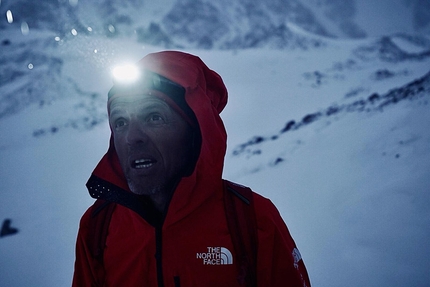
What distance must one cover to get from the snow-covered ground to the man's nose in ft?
8.06

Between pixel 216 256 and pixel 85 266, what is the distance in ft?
2.47

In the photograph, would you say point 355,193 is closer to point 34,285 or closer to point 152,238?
point 152,238

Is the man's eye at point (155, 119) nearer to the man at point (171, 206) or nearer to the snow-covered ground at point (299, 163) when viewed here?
the man at point (171, 206)

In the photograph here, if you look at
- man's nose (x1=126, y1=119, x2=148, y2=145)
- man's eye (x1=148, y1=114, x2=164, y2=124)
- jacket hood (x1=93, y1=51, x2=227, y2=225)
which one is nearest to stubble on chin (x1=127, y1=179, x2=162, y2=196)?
jacket hood (x1=93, y1=51, x2=227, y2=225)

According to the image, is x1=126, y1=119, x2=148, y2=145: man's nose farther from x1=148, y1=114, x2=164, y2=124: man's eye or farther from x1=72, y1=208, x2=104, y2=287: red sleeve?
x1=72, y1=208, x2=104, y2=287: red sleeve

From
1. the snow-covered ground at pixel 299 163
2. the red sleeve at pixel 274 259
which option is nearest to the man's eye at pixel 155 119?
the red sleeve at pixel 274 259

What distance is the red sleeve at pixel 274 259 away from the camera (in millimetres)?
1312

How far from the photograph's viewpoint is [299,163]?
14.1 feet

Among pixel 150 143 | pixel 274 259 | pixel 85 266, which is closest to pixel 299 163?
pixel 274 259

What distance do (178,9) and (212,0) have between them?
180cm

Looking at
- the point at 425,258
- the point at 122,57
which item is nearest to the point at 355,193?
the point at 425,258

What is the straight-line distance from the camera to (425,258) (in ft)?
9.43

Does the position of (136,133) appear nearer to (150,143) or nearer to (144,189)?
(150,143)

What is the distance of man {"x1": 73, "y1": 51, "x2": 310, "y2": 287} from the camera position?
132 cm
